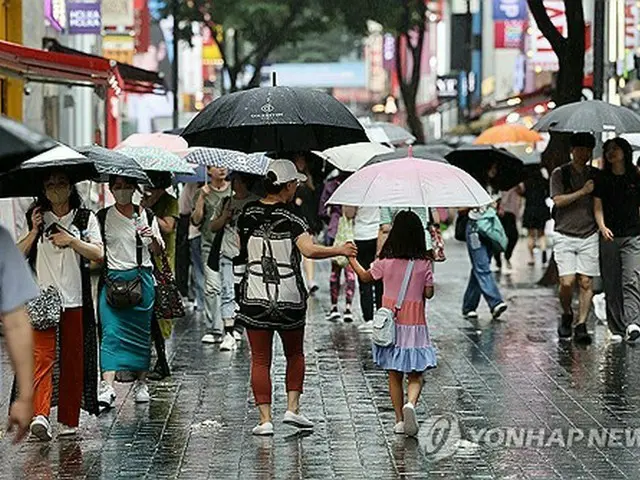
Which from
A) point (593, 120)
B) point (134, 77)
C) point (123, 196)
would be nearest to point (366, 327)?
point (593, 120)

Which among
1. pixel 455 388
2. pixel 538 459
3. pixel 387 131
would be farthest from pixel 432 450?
pixel 387 131

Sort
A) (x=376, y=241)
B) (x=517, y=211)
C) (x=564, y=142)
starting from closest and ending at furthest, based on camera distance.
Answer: (x=376, y=241) → (x=564, y=142) → (x=517, y=211)

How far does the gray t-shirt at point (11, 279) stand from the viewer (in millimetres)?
6195

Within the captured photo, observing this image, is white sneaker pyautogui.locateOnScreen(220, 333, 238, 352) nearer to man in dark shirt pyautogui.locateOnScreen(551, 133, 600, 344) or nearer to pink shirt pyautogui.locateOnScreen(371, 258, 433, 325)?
man in dark shirt pyautogui.locateOnScreen(551, 133, 600, 344)

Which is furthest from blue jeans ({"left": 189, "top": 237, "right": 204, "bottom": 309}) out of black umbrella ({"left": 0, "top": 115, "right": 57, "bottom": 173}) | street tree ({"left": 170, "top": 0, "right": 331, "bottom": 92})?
street tree ({"left": 170, "top": 0, "right": 331, "bottom": 92})

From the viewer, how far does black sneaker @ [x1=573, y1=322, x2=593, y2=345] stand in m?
15.2

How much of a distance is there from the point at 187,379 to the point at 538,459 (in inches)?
167

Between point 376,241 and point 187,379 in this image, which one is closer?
point 187,379

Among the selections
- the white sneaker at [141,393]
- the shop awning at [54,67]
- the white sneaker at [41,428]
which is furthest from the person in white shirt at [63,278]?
the shop awning at [54,67]

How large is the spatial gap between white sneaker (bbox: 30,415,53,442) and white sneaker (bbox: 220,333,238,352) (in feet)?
16.0

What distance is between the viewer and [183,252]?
1797 cm

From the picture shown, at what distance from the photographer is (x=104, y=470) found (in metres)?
9.23

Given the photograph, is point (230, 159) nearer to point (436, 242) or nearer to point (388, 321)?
point (436, 242)

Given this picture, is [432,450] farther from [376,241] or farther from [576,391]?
[376,241]
